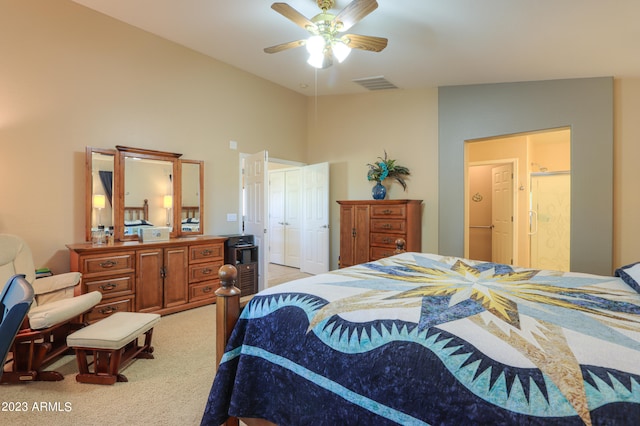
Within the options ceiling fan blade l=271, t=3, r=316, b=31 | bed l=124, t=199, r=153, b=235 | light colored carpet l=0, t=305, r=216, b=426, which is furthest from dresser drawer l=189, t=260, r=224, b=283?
ceiling fan blade l=271, t=3, r=316, b=31

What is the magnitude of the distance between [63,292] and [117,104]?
2166mm

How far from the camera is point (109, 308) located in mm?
3201

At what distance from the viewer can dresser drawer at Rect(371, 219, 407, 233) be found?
446 cm

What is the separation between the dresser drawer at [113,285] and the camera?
310 cm

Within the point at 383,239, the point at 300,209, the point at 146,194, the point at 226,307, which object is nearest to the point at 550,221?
the point at 383,239

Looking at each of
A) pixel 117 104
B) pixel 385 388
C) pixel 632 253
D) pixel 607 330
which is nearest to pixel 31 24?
pixel 117 104

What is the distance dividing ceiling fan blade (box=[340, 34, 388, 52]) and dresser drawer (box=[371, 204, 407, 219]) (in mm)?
2260

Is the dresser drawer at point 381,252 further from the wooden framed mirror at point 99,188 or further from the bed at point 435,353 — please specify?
the wooden framed mirror at point 99,188

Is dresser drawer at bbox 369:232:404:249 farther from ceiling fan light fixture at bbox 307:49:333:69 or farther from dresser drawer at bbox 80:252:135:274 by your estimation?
dresser drawer at bbox 80:252:135:274

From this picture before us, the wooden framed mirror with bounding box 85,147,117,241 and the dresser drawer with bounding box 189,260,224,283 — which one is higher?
the wooden framed mirror with bounding box 85,147,117,241

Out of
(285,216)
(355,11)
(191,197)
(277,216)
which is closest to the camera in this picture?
(355,11)

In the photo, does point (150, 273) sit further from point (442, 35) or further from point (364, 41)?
point (442, 35)

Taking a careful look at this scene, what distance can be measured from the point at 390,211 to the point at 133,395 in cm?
356

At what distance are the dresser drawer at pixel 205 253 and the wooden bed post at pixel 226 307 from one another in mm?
2462
